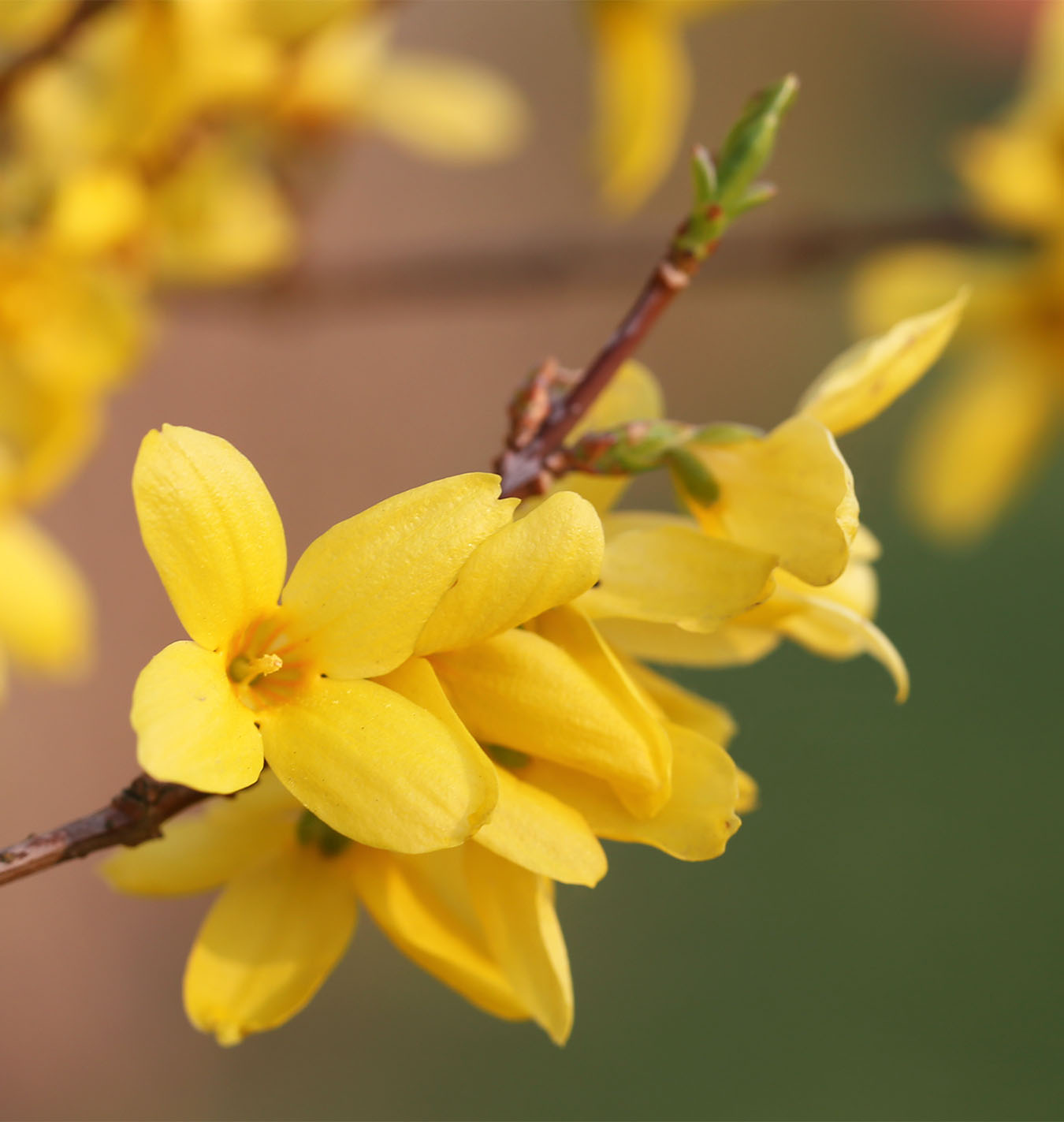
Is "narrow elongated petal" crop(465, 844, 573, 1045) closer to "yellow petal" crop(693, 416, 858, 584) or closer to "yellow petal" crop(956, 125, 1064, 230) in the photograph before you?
"yellow petal" crop(693, 416, 858, 584)

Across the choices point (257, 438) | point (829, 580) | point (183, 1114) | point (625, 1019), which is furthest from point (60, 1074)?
point (829, 580)

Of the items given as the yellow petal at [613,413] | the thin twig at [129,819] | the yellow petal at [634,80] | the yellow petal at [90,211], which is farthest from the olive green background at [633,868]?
the thin twig at [129,819]

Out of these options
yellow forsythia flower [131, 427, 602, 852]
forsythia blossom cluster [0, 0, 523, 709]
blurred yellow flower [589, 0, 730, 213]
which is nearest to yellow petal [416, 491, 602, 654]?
yellow forsythia flower [131, 427, 602, 852]

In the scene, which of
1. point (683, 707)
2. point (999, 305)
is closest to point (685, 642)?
point (683, 707)

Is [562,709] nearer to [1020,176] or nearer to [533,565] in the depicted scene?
[533,565]

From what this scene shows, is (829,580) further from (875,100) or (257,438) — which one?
(875,100)

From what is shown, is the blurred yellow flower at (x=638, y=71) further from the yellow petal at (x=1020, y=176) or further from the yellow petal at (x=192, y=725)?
the yellow petal at (x=192, y=725)
